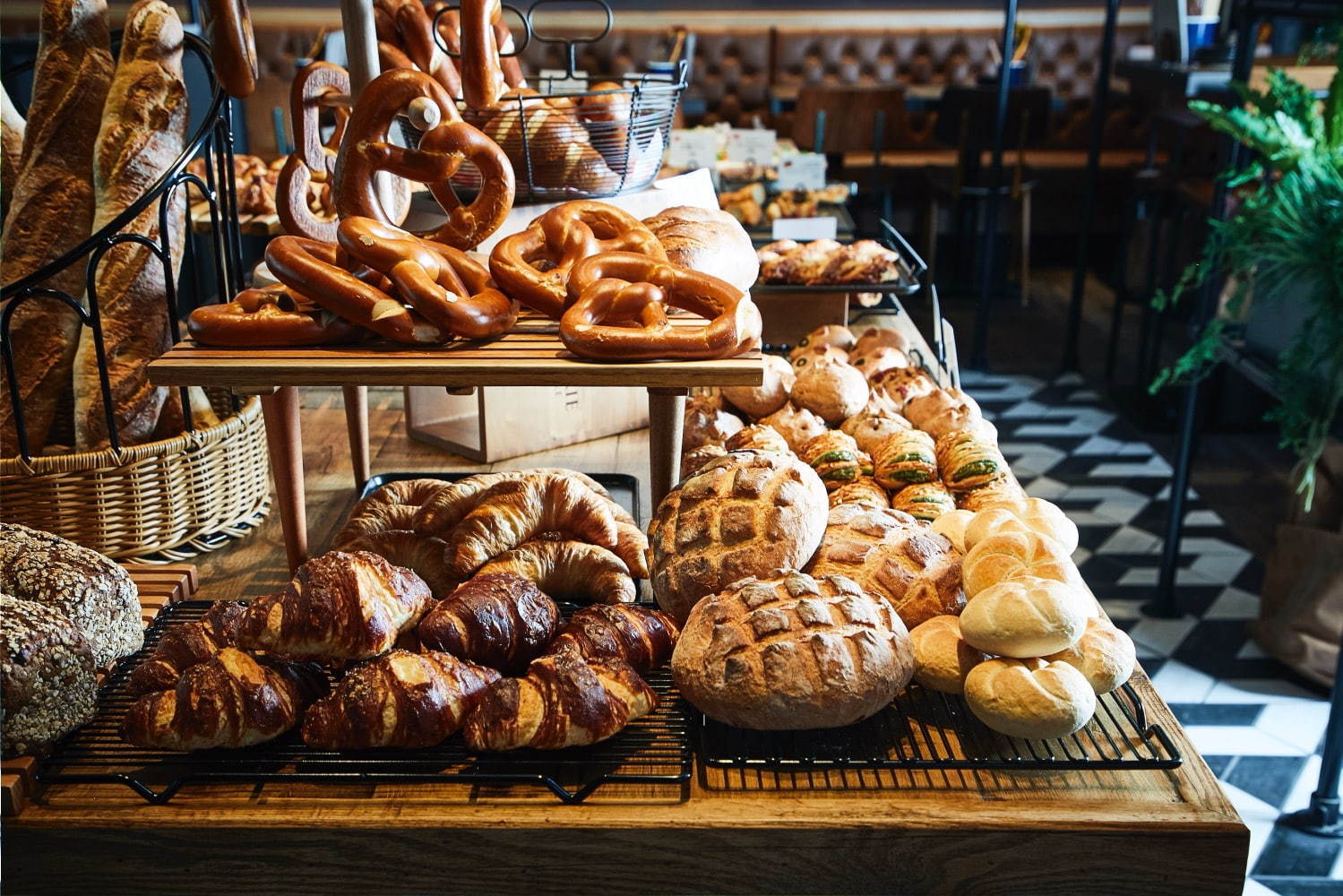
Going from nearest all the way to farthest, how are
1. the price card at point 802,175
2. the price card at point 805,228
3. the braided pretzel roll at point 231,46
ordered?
1. the braided pretzel roll at point 231,46
2. the price card at point 805,228
3. the price card at point 802,175

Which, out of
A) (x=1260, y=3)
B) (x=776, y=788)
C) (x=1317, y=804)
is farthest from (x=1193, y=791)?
(x=1260, y=3)

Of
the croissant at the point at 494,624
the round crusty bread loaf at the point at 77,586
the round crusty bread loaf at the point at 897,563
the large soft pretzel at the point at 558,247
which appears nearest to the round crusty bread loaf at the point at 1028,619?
the round crusty bread loaf at the point at 897,563

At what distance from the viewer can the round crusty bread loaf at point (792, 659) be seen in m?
1.09

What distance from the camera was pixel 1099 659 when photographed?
1.17 m

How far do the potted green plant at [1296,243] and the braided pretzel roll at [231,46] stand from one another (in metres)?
2.08

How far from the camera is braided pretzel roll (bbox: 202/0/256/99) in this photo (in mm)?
1388

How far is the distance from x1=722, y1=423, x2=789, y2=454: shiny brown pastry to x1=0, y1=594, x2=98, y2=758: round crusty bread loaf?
86cm

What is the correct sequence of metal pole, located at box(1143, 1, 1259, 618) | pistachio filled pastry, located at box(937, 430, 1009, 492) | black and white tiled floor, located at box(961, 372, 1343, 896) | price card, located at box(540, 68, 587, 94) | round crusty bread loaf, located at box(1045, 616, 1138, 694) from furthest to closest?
metal pole, located at box(1143, 1, 1259, 618)
black and white tiled floor, located at box(961, 372, 1343, 896)
price card, located at box(540, 68, 587, 94)
pistachio filled pastry, located at box(937, 430, 1009, 492)
round crusty bread loaf, located at box(1045, 616, 1138, 694)

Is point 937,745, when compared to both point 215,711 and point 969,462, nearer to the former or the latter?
point 969,462

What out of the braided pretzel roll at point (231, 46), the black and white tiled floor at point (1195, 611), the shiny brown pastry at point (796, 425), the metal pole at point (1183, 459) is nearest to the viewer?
the braided pretzel roll at point (231, 46)

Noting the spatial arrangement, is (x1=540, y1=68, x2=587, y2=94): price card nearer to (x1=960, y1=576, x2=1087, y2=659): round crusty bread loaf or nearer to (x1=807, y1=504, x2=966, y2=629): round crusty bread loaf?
(x1=807, y1=504, x2=966, y2=629): round crusty bread loaf

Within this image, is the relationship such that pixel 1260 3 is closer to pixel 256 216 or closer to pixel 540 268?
pixel 540 268

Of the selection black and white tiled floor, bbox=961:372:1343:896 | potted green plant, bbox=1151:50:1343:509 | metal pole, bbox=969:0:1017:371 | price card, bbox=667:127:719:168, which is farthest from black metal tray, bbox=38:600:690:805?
metal pole, bbox=969:0:1017:371

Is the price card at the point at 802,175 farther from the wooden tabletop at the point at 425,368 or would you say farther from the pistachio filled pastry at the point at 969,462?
the wooden tabletop at the point at 425,368
